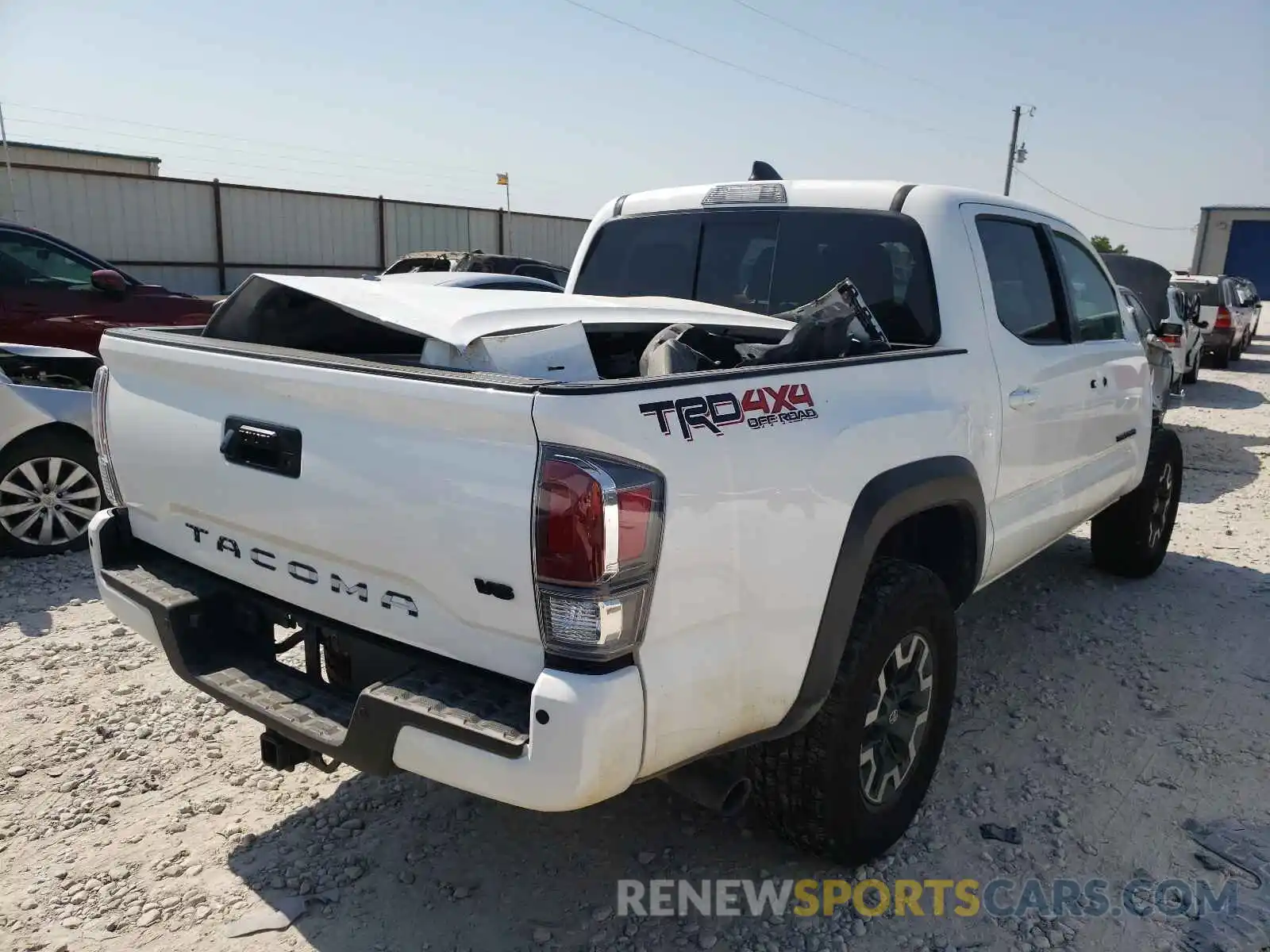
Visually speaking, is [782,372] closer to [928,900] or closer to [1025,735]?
[928,900]

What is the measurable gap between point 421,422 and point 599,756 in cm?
79

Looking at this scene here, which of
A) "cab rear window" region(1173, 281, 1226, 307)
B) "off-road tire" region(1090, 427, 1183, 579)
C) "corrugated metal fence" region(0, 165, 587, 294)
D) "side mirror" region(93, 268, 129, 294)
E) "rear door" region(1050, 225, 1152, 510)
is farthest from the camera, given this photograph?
"cab rear window" region(1173, 281, 1226, 307)

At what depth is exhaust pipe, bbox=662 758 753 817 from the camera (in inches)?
89.4

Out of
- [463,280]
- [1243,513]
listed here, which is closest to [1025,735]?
[1243,513]

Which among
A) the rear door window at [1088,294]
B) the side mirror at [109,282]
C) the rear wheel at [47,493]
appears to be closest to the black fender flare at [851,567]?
the rear door window at [1088,294]

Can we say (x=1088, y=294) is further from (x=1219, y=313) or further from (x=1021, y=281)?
(x=1219, y=313)

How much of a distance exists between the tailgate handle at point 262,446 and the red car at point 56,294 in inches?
235

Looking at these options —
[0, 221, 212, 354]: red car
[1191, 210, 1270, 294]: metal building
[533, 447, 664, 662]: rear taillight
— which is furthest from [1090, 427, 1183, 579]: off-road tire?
[1191, 210, 1270, 294]: metal building

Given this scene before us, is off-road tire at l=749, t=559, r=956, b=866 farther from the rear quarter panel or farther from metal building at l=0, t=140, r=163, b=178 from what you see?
metal building at l=0, t=140, r=163, b=178

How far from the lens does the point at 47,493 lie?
535 cm

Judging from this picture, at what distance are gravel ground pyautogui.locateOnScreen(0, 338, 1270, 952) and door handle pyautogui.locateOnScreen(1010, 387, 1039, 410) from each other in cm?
127

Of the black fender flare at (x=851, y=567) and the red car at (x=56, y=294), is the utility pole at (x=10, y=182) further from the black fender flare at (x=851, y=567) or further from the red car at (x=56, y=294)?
the black fender flare at (x=851, y=567)

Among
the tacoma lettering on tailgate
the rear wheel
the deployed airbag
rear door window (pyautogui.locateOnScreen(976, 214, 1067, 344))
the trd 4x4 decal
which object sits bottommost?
the rear wheel

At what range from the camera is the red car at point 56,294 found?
7.77 meters
